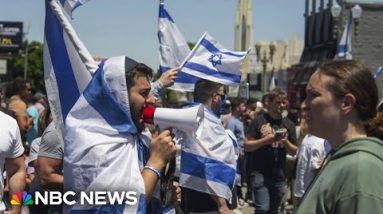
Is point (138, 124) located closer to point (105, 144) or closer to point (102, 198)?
point (105, 144)

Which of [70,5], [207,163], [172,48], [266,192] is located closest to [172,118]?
[70,5]

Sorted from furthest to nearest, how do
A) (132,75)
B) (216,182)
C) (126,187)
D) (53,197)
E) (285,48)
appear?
(285,48), (216,182), (53,197), (132,75), (126,187)

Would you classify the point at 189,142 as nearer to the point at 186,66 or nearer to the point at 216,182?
the point at 216,182

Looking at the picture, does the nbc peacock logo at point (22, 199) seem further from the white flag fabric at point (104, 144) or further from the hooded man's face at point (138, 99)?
the hooded man's face at point (138, 99)

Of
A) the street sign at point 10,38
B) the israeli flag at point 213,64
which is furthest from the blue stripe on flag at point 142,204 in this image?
the street sign at point 10,38

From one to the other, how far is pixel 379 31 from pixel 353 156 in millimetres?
47997

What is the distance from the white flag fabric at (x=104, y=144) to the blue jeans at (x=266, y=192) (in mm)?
5995

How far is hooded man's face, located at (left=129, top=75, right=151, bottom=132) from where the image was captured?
4.42 meters

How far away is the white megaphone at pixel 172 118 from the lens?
4.46m

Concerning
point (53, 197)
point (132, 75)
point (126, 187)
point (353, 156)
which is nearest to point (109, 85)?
point (132, 75)

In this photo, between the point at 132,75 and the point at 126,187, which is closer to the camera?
the point at 126,187

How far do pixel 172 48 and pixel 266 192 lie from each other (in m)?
2.12

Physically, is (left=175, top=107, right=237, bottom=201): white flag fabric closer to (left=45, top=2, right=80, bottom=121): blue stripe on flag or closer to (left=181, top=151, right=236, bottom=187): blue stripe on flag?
(left=181, top=151, right=236, bottom=187): blue stripe on flag

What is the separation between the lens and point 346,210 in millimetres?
3178
